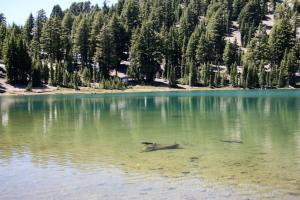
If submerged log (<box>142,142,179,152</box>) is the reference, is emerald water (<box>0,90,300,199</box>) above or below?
below

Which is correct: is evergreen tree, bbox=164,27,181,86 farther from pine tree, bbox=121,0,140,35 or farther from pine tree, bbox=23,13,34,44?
pine tree, bbox=23,13,34,44

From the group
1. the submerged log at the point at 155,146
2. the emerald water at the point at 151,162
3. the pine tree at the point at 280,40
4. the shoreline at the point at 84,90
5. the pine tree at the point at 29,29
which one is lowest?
the emerald water at the point at 151,162

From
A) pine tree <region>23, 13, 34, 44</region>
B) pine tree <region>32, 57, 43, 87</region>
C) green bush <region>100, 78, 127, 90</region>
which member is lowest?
green bush <region>100, 78, 127, 90</region>

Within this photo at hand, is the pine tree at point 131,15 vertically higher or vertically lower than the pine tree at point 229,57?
higher

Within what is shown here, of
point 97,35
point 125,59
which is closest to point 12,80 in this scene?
point 97,35

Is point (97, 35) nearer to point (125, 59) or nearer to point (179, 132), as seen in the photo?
point (125, 59)

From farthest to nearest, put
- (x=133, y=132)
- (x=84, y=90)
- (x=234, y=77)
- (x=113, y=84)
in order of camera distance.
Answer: (x=234, y=77), (x=113, y=84), (x=84, y=90), (x=133, y=132)

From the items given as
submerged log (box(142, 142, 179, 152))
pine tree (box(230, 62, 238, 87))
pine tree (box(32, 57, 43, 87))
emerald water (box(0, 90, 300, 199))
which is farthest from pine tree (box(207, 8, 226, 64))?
submerged log (box(142, 142, 179, 152))

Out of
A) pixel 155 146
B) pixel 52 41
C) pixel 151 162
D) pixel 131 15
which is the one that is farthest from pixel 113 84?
pixel 151 162

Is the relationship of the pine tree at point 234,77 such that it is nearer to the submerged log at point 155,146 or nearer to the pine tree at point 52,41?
the pine tree at point 52,41

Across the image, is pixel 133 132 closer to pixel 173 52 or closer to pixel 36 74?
pixel 36 74

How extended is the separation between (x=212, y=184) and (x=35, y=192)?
281 inches

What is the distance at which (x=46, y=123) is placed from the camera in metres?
42.4

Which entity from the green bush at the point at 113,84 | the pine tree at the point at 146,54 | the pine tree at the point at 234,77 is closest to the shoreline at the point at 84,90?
the green bush at the point at 113,84
